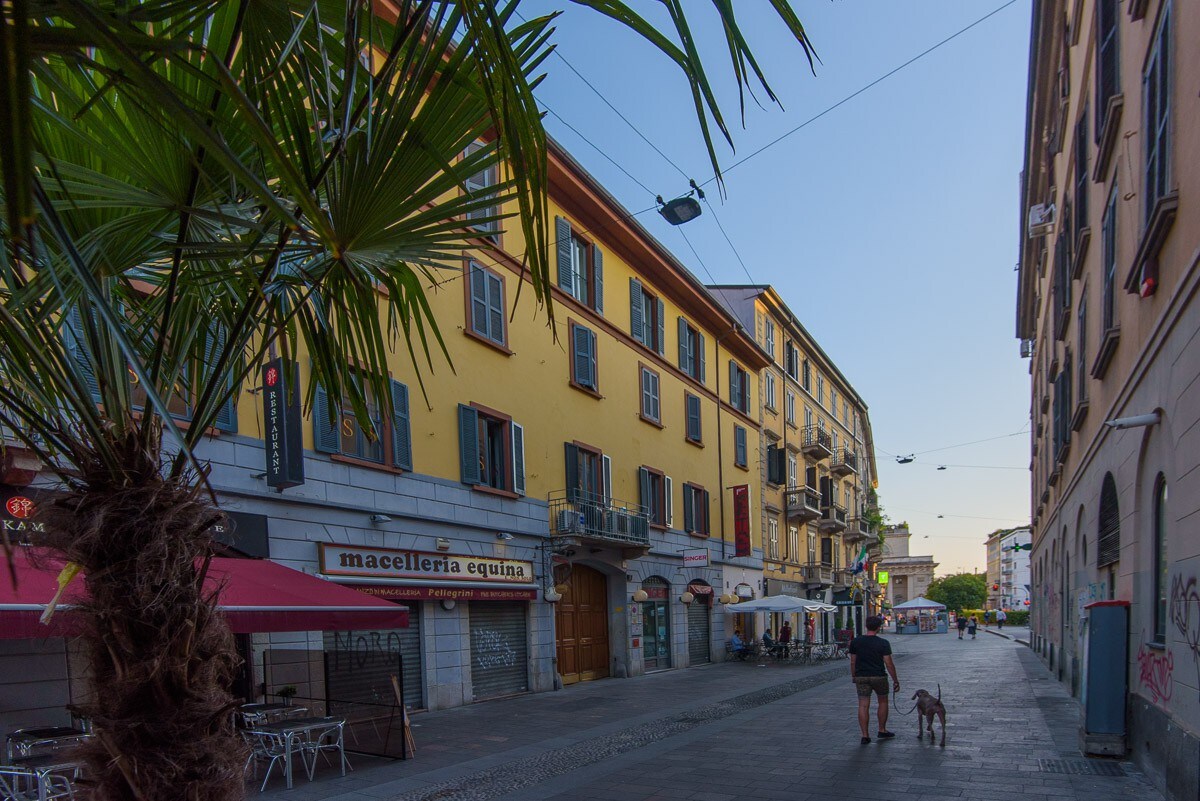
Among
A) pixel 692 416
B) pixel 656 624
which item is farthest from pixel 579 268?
pixel 656 624

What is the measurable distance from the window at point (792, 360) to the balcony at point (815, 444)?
8.67 ft

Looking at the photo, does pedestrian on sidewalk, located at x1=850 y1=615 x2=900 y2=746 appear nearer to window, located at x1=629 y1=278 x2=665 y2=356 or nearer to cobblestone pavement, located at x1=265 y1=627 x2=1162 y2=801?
cobblestone pavement, located at x1=265 y1=627 x2=1162 y2=801

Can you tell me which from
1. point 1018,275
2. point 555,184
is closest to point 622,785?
point 555,184

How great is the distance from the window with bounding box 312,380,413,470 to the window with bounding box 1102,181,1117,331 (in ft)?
32.0

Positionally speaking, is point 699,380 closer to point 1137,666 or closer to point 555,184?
point 555,184

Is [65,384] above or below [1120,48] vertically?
below

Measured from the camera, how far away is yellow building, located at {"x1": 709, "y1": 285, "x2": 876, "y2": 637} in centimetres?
3478

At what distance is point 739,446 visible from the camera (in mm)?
31328

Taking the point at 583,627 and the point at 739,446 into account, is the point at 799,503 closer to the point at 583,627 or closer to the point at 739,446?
the point at 739,446

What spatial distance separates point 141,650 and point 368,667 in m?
10.6

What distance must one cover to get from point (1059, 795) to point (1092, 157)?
939 centimetres

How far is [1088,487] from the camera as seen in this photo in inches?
580

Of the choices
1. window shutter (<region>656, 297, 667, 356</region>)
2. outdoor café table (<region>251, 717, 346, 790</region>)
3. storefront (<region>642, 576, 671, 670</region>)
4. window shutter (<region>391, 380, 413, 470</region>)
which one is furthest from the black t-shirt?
window shutter (<region>656, 297, 667, 356</region>)

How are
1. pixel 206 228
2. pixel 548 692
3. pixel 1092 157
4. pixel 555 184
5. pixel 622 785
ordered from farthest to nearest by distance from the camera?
pixel 555 184
pixel 548 692
pixel 1092 157
pixel 622 785
pixel 206 228
